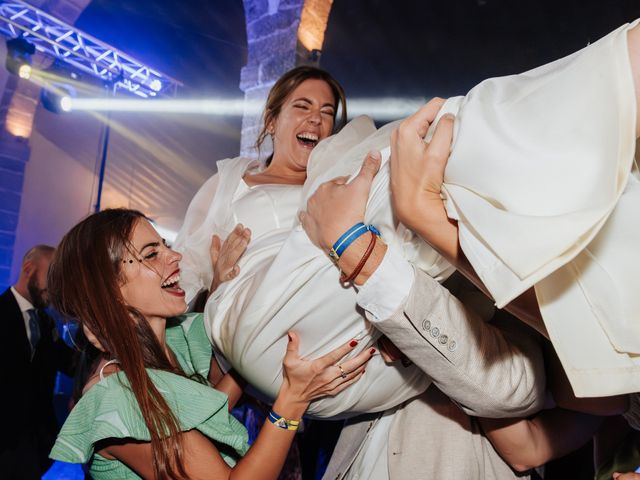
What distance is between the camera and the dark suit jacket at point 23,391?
315cm

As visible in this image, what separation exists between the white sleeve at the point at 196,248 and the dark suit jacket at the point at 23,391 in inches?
66.8

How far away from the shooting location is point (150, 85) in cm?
859

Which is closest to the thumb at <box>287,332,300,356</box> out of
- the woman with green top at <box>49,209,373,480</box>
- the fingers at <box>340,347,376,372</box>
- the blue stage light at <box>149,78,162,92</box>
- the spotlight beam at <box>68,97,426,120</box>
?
the woman with green top at <box>49,209,373,480</box>

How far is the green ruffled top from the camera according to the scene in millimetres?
1338

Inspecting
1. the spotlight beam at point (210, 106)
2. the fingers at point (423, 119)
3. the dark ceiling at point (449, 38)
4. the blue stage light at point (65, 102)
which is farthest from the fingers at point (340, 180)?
the blue stage light at point (65, 102)

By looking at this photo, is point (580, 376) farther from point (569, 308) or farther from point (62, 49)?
point (62, 49)

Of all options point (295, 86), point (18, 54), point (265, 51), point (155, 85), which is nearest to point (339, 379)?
point (295, 86)

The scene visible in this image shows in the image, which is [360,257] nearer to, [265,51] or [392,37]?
[265,51]

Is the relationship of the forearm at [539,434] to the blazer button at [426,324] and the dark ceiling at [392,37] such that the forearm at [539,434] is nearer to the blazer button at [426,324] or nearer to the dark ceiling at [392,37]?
→ the blazer button at [426,324]

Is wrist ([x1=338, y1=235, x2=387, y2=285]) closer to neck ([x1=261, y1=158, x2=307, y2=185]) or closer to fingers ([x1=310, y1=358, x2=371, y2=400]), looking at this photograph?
fingers ([x1=310, y1=358, x2=371, y2=400])

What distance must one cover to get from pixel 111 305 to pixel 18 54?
7.01 m

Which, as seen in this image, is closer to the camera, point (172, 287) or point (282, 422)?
point (282, 422)

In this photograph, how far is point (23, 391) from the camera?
3.22m

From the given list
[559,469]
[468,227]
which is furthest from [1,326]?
[468,227]
